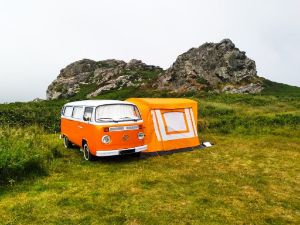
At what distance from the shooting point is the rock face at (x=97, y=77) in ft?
201

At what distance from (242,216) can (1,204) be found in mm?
6216

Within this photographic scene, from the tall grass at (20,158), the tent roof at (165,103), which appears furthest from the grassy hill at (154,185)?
the tent roof at (165,103)

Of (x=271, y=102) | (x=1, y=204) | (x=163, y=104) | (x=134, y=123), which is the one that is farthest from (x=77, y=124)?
(x=271, y=102)

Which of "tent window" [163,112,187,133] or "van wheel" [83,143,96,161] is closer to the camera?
"van wheel" [83,143,96,161]

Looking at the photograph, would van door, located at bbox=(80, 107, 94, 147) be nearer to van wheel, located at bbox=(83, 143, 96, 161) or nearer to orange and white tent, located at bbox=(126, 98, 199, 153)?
van wheel, located at bbox=(83, 143, 96, 161)

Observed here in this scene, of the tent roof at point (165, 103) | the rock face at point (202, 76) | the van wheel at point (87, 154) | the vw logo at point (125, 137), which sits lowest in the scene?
the van wheel at point (87, 154)

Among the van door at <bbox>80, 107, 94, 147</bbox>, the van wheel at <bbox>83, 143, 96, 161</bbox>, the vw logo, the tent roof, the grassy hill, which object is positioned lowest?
the grassy hill

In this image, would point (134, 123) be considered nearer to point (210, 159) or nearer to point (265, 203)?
point (210, 159)

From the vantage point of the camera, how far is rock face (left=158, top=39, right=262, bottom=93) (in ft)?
166

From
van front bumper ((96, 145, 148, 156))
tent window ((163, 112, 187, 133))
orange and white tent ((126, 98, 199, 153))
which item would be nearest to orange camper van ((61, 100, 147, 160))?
van front bumper ((96, 145, 148, 156))

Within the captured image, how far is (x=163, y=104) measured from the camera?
52.5ft

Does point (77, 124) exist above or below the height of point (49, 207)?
above

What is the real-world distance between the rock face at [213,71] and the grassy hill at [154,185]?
33.2 meters

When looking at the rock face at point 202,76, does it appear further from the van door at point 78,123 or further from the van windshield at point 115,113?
the van windshield at point 115,113
